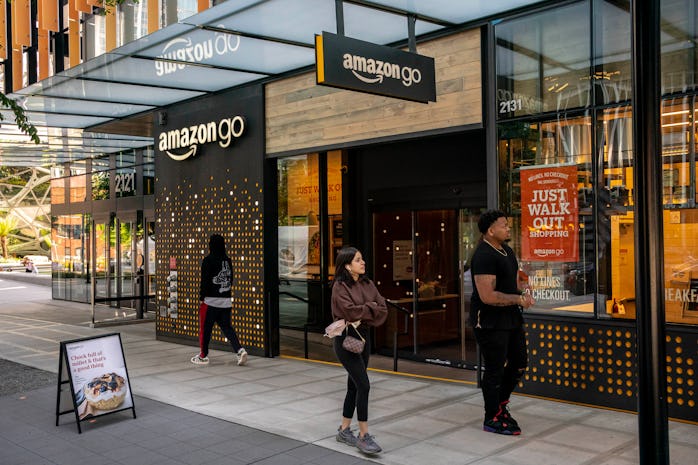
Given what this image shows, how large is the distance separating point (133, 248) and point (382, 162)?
10487 millimetres

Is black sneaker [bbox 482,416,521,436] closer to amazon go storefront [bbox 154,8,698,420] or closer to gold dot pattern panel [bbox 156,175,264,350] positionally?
amazon go storefront [bbox 154,8,698,420]

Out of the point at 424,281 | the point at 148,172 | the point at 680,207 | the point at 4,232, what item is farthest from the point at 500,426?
the point at 4,232

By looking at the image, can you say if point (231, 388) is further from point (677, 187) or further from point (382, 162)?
point (677, 187)

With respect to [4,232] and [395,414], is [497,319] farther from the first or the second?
[4,232]

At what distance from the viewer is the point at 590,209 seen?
23.4 ft

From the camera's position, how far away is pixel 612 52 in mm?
7000

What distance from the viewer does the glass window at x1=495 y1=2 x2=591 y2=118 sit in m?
7.21

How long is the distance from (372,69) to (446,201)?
3.67 m

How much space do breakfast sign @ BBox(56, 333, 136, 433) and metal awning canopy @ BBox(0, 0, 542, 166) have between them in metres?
3.92

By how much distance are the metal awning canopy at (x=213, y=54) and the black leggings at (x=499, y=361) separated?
3.62 m

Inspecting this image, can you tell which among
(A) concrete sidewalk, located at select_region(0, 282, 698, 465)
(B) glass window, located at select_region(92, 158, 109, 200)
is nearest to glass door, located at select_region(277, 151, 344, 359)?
(A) concrete sidewalk, located at select_region(0, 282, 698, 465)

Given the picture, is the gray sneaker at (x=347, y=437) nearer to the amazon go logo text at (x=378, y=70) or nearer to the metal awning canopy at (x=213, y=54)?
the amazon go logo text at (x=378, y=70)

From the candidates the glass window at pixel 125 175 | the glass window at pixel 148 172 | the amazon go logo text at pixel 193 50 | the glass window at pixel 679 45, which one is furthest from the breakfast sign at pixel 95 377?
the glass window at pixel 125 175

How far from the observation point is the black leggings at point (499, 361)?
6.03m
